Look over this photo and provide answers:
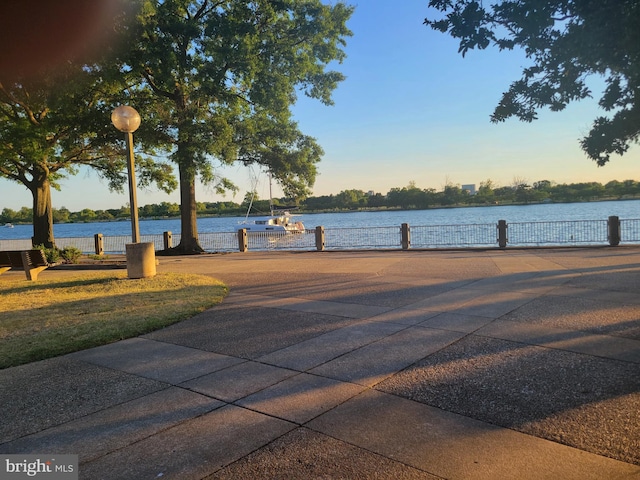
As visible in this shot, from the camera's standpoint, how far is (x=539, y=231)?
63.6ft

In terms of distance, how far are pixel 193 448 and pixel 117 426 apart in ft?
2.64

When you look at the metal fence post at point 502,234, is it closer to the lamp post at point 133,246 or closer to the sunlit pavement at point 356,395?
the sunlit pavement at point 356,395

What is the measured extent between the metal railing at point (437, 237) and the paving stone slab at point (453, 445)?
49.0 feet

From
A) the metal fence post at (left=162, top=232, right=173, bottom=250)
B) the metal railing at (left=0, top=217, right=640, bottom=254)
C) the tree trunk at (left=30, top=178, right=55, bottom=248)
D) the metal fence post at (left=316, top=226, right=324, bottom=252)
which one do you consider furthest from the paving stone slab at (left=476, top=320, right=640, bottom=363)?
the tree trunk at (left=30, top=178, right=55, bottom=248)

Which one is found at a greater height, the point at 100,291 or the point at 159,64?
the point at 159,64

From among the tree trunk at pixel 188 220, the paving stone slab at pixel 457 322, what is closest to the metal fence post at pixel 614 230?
the paving stone slab at pixel 457 322

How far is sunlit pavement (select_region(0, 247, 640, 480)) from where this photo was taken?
2908mm

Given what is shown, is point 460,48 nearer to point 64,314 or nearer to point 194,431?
point 194,431

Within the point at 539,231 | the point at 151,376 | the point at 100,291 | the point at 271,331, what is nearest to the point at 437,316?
the point at 271,331

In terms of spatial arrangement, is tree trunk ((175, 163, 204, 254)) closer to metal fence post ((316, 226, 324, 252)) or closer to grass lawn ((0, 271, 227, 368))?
metal fence post ((316, 226, 324, 252))

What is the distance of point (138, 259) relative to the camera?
10.8 meters

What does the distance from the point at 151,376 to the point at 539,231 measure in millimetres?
18753

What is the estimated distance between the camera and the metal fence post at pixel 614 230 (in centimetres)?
1554

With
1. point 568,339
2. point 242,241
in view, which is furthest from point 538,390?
point 242,241
